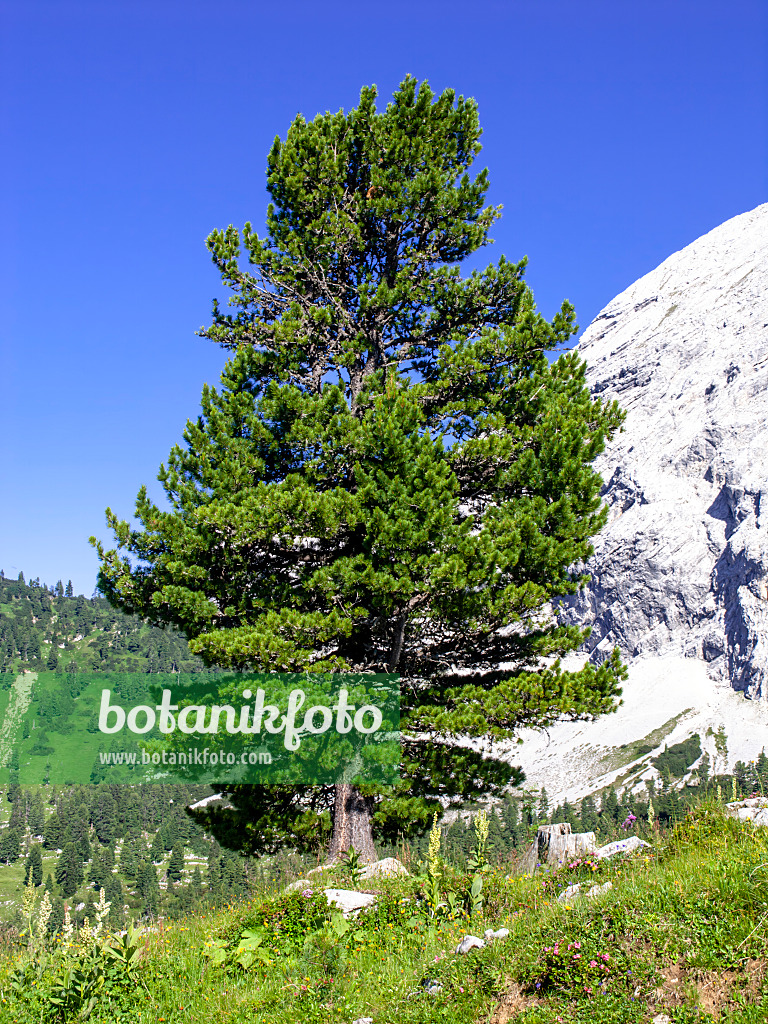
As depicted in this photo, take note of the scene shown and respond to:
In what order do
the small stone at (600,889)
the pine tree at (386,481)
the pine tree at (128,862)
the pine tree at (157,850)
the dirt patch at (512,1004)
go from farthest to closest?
the pine tree at (157,850), the pine tree at (128,862), the pine tree at (386,481), the small stone at (600,889), the dirt patch at (512,1004)

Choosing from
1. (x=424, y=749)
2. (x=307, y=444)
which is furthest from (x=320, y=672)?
(x=307, y=444)

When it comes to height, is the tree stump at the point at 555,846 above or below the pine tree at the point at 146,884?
above

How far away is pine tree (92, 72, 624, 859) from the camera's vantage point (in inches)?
492

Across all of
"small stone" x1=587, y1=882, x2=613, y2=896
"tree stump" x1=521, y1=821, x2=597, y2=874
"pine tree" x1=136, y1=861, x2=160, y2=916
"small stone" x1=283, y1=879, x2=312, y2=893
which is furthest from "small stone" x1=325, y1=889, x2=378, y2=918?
"pine tree" x1=136, y1=861, x2=160, y2=916

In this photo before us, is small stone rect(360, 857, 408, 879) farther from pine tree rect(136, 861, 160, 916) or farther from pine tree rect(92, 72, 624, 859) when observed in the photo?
pine tree rect(136, 861, 160, 916)

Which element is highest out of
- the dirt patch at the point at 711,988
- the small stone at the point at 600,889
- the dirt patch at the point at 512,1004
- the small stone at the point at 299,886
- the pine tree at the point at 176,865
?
the small stone at the point at 600,889

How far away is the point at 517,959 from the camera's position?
577cm

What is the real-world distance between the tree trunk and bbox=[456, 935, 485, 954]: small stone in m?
6.82

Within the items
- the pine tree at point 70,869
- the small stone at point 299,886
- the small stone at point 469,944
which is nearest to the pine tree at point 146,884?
the pine tree at point 70,869

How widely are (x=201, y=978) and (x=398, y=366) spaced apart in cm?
1254

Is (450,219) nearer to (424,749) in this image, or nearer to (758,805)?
(424,749)

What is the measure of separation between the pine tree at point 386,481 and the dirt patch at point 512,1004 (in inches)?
266

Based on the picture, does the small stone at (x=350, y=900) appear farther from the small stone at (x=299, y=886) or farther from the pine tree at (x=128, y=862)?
the pine tree at (x=128, y=862)

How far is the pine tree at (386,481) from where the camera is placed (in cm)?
1251
